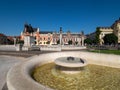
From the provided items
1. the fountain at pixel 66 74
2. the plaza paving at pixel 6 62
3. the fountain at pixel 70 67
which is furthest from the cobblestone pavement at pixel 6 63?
the fountain at pixel 70 67

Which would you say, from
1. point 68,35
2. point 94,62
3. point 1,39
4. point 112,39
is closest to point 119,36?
point 112,39

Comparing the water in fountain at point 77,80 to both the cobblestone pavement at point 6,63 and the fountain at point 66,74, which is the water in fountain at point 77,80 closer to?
the fountain at point 66,74

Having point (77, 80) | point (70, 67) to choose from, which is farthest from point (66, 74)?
point (77, 80)

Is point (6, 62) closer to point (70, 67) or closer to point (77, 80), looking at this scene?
point (70, 67)

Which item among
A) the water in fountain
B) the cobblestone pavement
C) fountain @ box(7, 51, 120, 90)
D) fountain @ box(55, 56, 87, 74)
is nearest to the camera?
fountain @ box(7, 51, 120, 90)

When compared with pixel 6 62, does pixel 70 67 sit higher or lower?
higher

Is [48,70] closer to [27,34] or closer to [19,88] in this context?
[19,88]

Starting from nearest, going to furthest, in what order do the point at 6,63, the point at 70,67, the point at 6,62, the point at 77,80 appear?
the point at 77,80, the point at 70,67, the point at 6,63, the point at 6,62

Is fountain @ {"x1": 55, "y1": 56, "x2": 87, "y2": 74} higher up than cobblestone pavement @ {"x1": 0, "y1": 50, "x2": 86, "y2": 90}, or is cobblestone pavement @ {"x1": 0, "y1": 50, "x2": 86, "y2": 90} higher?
fountain @ {"x1": 55, "y1": 56, "x2": 87, "y2": 74}

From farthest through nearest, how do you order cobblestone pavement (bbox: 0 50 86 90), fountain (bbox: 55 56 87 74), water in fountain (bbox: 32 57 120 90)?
1. fountain (bbox: 55 56 87 74)
2. cobblestone pavement (bbox: 0 50 86 90)
3. water in fountain (bbox: 32 57 120 90)

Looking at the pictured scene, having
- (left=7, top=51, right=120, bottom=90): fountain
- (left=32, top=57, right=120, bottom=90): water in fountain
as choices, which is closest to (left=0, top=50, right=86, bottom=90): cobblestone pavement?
(left=7, top=51, right=120, bottom=90): fountain

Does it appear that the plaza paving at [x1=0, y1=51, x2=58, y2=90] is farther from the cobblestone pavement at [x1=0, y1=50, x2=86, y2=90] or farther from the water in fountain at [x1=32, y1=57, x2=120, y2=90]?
the water in fountain at [x1=32, y1=57, x2=120, y2=90]

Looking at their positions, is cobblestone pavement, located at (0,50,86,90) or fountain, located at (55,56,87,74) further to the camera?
fountain, located at (55,56,87,74)

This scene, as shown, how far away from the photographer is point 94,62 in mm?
10047
